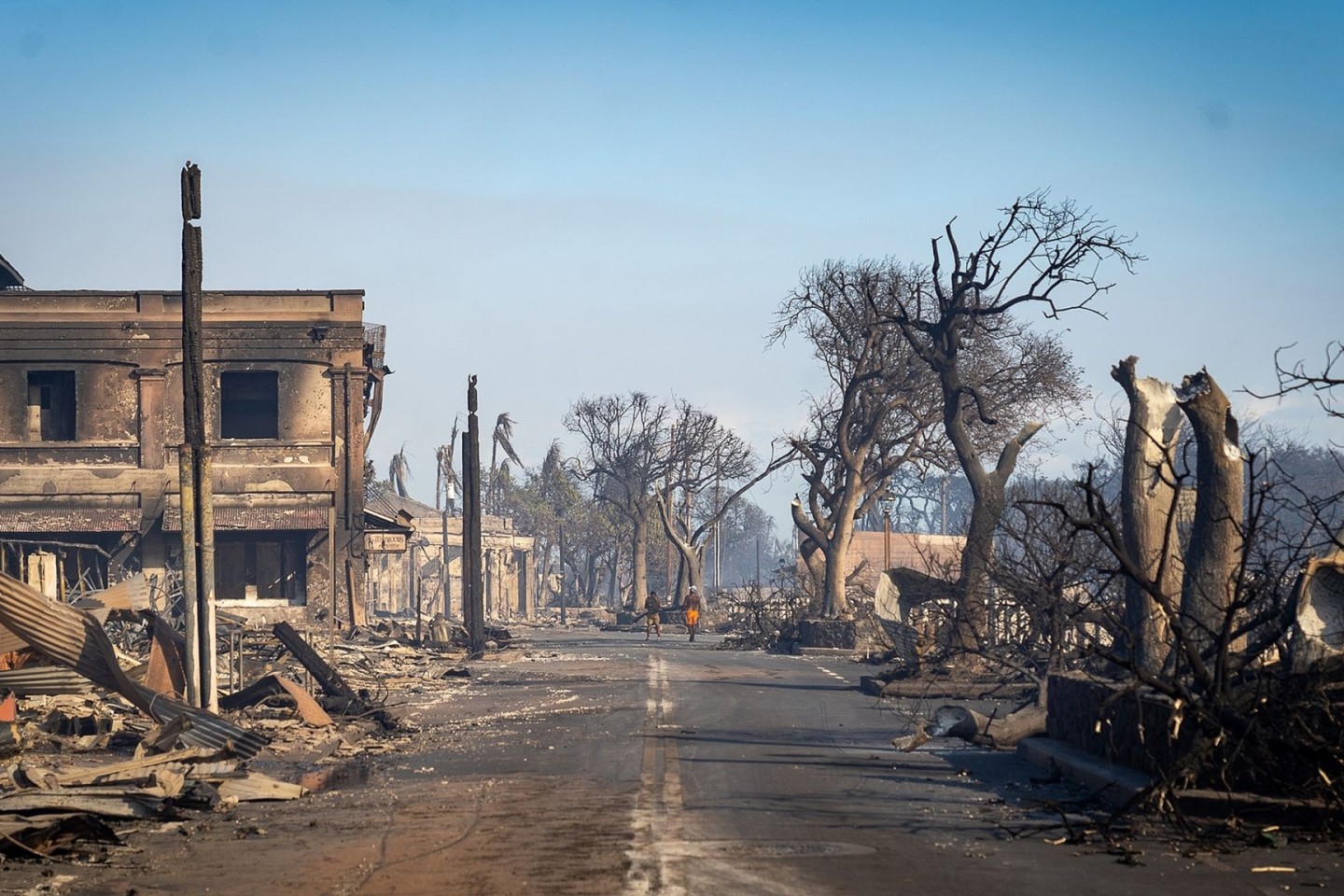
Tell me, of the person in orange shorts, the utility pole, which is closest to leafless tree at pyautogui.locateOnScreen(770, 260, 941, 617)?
the person in orange shorts

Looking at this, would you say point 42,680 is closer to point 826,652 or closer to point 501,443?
point 826,652

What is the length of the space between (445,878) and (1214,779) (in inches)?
234

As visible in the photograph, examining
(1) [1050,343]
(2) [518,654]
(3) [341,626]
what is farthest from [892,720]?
(1) [1050,343]

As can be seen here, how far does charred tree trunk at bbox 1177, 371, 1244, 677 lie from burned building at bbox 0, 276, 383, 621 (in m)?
31.6

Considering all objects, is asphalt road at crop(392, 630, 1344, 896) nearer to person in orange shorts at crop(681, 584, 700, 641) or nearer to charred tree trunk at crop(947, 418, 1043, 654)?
charred tree trunk at crop(947, 418, 1043, 654)

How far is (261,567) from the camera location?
43969 millimetres

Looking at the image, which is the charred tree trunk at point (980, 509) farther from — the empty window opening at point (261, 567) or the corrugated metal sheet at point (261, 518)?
the empty window opening at point (261, 567)

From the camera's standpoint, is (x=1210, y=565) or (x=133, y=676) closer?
(x=1210, y=565)

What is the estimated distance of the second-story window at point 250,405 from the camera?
44.2m

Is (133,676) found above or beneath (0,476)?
beneath

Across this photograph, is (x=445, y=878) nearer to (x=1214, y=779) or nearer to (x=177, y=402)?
(x=1214, y=779)

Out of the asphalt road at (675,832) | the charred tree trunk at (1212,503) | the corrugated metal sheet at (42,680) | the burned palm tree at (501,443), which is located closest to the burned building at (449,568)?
the burned palm tree at (501,443)

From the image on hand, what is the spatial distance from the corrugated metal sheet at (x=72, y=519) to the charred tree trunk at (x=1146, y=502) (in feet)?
106

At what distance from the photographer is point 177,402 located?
4372 cm
